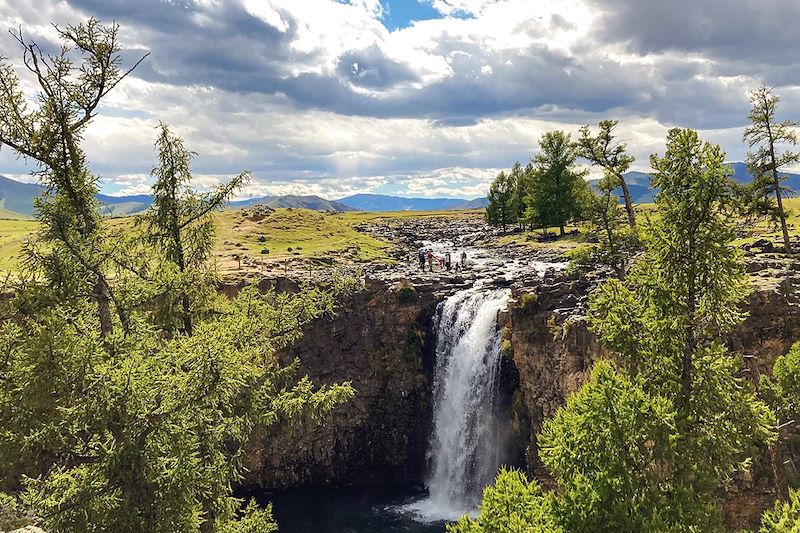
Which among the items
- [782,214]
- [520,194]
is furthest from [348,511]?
[520,194]

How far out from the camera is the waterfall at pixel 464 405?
38094 millimetres

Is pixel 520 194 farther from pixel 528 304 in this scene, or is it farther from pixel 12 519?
pixel 12 519

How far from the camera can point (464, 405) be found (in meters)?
39.9

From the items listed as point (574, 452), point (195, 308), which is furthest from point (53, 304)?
point (574, 452)

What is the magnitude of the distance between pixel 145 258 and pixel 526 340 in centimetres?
2497

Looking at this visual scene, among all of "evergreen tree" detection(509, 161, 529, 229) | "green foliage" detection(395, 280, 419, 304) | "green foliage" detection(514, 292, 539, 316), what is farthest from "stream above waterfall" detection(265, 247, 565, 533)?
"evergreen tree" detection(509, 161, 529, 229)

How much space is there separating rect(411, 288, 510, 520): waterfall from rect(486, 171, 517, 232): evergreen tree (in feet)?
159

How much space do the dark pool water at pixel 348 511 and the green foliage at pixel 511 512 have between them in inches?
881

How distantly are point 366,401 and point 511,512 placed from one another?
3236cm

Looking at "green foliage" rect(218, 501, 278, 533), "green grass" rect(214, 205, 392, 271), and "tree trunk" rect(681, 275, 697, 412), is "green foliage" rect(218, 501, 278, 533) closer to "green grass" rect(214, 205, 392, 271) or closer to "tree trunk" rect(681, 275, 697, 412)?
"tree trunk" rect(681, 275, 697, 412)

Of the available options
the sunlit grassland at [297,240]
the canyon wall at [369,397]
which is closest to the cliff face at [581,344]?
the canyon wall at [369,397]

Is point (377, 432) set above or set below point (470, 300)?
below

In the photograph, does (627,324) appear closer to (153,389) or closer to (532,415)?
(153,389)

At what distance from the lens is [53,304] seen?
13.9 m
